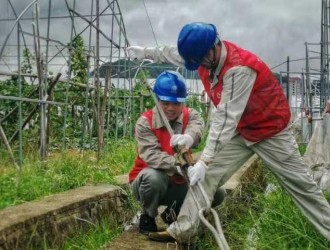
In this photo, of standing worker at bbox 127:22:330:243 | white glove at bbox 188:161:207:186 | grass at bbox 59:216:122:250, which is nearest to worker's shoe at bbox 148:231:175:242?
standing worker at bbox 127:22:330:243

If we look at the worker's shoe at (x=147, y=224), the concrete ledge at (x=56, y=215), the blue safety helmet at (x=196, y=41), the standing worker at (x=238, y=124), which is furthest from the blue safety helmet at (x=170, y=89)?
the concrete ledge at (x=56, y=215)

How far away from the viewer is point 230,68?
3.41m

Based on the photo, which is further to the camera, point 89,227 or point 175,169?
point 89,227

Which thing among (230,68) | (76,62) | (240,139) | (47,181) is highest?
(76,62)

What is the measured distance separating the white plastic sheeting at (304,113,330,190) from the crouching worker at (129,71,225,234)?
6.47 feet

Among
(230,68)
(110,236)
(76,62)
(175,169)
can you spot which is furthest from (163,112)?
(76,62)

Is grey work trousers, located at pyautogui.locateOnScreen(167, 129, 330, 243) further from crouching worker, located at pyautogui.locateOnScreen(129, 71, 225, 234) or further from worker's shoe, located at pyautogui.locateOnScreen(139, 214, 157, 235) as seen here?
worker's shoe, located at pyautogui.locateOnScreen(139, 214, 157, 235)

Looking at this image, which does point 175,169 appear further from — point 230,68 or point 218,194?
point 230,68

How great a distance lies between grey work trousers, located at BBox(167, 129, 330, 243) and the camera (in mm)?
3561

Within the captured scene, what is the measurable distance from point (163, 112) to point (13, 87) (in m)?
4.83

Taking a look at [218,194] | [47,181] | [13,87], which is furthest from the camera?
[13,87]

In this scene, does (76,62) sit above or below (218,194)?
above

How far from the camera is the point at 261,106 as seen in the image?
3617 mm

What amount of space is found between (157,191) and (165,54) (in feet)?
4.27
